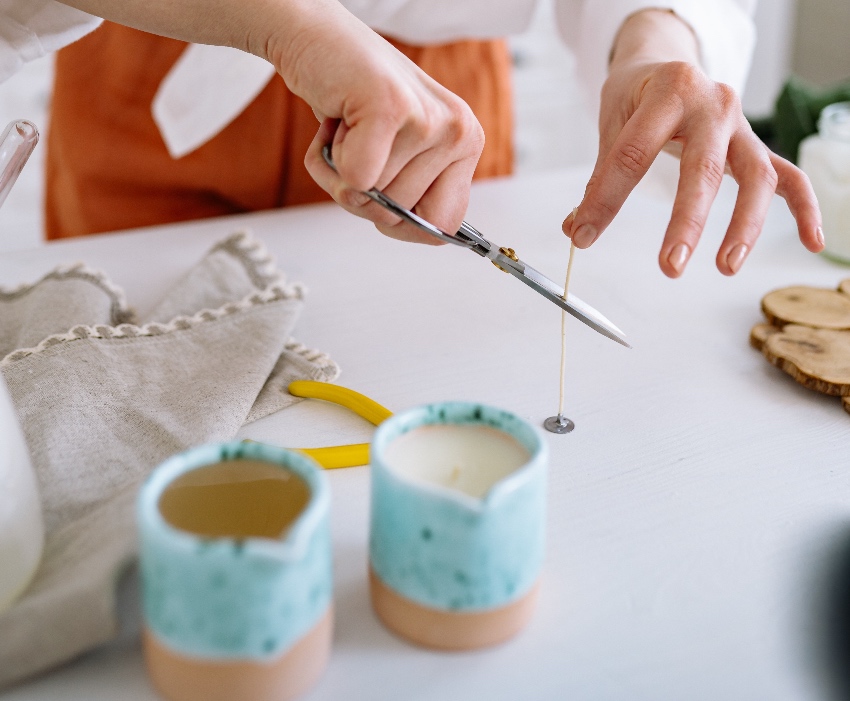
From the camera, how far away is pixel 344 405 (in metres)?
0.60

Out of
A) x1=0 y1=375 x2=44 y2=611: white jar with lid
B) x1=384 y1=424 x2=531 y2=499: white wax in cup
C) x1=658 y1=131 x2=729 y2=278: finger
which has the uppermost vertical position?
x1=658 y1=131 x2=729 y2=278: finger

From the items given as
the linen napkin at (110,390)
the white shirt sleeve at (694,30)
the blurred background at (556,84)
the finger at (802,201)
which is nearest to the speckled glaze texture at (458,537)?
the linen napkin at (110,390)

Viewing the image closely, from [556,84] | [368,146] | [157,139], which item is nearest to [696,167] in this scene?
[368,146]

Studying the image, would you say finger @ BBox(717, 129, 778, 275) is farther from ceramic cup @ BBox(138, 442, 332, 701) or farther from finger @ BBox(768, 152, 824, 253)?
ceramic cup @ BBox(138, 442, 332, 701)

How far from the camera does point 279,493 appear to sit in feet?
1.30

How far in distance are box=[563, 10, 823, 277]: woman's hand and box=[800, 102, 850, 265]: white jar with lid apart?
0.21 meters

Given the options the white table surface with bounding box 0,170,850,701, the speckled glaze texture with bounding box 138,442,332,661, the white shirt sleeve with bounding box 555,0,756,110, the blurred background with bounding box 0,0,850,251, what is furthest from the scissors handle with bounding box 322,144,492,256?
the blurred background with bounding box 0,0,850,251

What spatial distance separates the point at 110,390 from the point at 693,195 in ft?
1.35

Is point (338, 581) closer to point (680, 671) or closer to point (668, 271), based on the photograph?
point (680, 671)

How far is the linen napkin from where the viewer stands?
0.39 m

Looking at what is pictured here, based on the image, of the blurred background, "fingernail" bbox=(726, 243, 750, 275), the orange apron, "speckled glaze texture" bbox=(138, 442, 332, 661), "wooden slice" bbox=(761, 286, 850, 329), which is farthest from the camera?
the blurred background

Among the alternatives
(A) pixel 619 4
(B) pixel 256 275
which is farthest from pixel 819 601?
(A) pixel 619 4

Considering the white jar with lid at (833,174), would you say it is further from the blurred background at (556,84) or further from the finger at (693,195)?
the blurred background at (556,84)

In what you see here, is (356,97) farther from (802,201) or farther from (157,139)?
(157,139)
